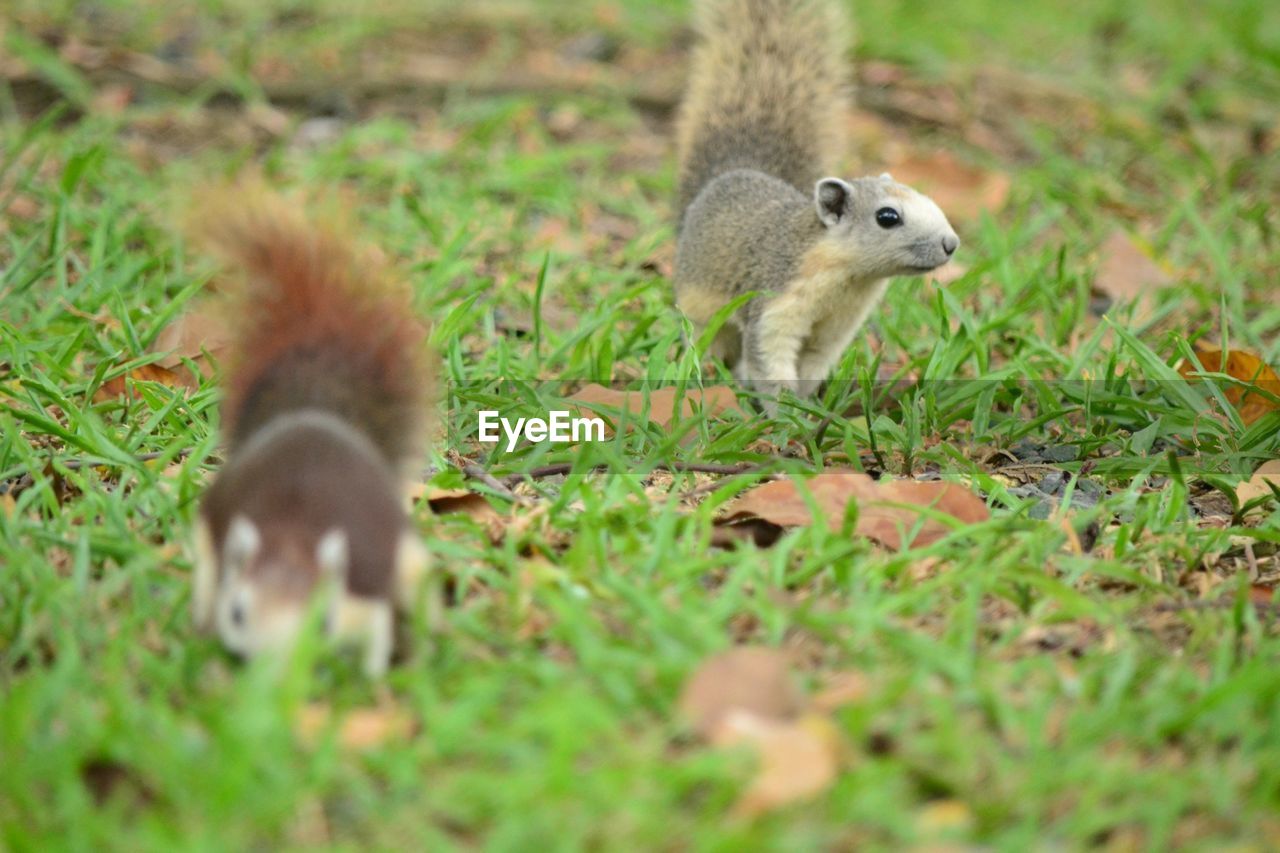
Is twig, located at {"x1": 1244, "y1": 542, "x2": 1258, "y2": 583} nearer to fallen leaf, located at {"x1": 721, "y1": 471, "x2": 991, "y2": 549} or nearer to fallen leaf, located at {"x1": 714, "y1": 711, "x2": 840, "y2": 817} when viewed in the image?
fallen leaf, located at {"x1": 721, "y1": 471, "x2": 991, "y2": 549}

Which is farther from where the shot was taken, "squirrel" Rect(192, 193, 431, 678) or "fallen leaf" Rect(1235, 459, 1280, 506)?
"fallen leaf" Rect(1235, 459, 1280, 506)

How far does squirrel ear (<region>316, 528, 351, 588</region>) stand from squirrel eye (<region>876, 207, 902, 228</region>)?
8.25 feet

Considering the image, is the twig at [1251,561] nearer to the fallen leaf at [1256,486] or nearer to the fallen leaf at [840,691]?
the fallen leaf at [1256,486]

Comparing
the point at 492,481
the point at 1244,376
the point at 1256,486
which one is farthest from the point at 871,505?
the point at 1244,376

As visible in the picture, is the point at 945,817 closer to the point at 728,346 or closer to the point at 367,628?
the point at 367,628

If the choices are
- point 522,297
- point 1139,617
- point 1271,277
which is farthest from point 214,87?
point 1139,617

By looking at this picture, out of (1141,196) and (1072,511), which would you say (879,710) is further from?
(1141,196)

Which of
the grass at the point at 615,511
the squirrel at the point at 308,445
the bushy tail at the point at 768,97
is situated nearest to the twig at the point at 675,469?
the grass at the point at 615,511

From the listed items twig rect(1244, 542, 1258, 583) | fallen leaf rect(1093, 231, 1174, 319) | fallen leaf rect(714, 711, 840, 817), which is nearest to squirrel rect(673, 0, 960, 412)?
fallen leaf rect(1093, 231, 1174, 319)

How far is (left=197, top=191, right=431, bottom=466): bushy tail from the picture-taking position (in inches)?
117

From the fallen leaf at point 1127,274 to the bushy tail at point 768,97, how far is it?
3.66 feet

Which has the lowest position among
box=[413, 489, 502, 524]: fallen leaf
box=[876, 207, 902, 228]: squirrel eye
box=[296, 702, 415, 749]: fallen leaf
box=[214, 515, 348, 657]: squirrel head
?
box=[413, 489, 502, 524]: fallen leaf

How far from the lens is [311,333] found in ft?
9.89

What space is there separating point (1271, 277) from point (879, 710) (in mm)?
3851
